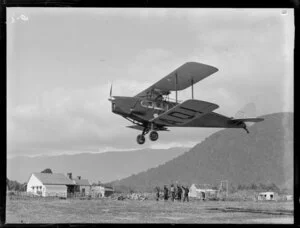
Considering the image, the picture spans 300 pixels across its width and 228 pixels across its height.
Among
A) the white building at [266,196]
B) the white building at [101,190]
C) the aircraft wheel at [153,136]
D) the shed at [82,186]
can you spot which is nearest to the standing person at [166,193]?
the aircraft wheel at [153,136]

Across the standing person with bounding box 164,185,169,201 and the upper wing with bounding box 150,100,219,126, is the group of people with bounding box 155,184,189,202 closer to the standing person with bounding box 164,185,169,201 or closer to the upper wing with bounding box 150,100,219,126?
the standing person with bounding box 164,185,169,201

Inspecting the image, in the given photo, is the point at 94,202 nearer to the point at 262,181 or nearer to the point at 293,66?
the point at 262,181

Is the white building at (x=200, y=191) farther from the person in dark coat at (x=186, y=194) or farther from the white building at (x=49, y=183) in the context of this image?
the white building at (x=49, y=183)

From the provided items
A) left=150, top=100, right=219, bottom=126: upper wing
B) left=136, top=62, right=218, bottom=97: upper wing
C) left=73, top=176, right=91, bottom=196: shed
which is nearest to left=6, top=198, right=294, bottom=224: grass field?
left=73, top=176, right=91, bottom=196: shed

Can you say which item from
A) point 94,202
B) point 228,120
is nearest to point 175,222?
point 94,202

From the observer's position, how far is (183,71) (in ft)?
43.3

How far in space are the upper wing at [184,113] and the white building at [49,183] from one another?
318cm

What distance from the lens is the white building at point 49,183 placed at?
12.6 metres

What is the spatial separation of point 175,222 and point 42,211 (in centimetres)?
338

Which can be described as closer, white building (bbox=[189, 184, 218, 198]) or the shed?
the shed

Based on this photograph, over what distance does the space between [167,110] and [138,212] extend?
3.29 m

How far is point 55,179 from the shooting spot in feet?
42.3

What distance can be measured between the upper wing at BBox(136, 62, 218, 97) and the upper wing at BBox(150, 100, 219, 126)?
542 millimetres

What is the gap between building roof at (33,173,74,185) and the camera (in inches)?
503
